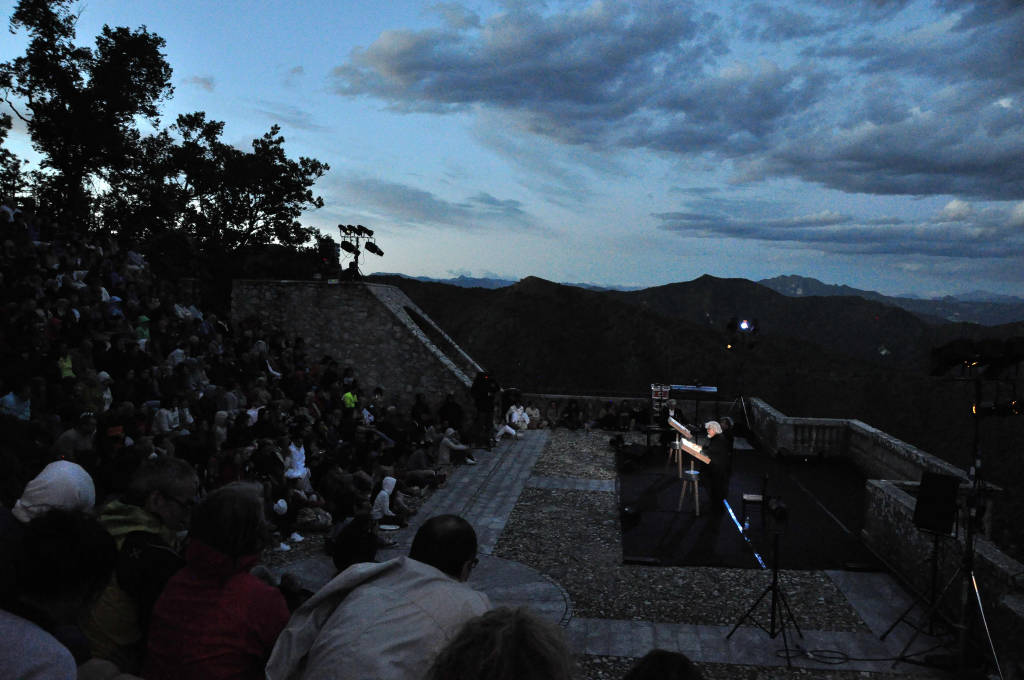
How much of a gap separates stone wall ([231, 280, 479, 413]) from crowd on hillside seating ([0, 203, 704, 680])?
47cm

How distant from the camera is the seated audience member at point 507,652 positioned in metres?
1.45

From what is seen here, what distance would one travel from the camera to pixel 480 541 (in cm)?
970

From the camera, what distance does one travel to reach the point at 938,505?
6820 millimetres

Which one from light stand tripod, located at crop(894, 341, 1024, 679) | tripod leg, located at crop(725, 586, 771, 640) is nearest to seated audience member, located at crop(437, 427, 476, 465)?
tripod leg, located at crop(725, 586, 771, 640)

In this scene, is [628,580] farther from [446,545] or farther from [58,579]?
[58,579]

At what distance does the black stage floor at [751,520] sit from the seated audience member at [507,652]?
618 cm

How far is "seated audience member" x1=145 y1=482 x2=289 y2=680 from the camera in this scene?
2590 millimetres

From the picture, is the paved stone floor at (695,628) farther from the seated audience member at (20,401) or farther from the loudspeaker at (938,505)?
the seated audience member at (20,401)

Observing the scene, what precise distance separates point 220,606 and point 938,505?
22.7 feet

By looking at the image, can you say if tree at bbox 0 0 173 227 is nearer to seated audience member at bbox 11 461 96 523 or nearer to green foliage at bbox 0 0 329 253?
green foliage at bbox 0 0 329 253

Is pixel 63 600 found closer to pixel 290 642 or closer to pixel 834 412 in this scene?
pixel 290 642

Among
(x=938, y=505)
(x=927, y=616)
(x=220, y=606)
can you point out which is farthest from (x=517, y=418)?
(x=220, y=606)

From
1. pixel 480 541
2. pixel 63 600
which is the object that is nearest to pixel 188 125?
pixel 480 541

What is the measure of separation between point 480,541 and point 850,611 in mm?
4779
